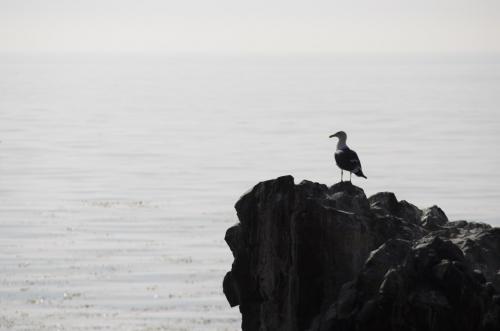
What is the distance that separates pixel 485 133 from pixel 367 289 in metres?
138

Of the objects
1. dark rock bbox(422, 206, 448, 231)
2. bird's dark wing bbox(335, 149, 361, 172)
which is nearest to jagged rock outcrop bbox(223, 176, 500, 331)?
dark rock bbox(422, 206, 448, 231)

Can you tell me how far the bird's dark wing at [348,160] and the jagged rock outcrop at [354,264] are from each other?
250cm

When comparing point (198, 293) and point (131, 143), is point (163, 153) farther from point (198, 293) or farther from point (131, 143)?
point (198, 293)

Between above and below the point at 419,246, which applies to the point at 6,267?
below

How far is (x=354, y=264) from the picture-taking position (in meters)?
28.3

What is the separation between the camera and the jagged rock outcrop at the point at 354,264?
25141 millimetres

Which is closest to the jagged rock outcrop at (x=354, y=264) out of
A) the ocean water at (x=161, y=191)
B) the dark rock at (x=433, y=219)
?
the dark rock at (x=433, y=219)

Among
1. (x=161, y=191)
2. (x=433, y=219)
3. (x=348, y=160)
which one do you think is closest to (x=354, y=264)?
(x=433, y=219)

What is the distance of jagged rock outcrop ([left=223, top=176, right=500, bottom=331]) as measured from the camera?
82.5ft

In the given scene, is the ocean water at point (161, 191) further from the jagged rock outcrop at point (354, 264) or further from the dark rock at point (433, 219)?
the jagged rock outcrop at point (354, 264)

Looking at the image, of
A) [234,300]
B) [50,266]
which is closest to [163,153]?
[50,266]

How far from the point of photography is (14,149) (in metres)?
138

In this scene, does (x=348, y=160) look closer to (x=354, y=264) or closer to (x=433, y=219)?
(x=433, y=219)

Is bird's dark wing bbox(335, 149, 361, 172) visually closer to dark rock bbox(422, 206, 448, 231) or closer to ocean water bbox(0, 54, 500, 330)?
dark rock bbox(422, 206, 448, 231)
